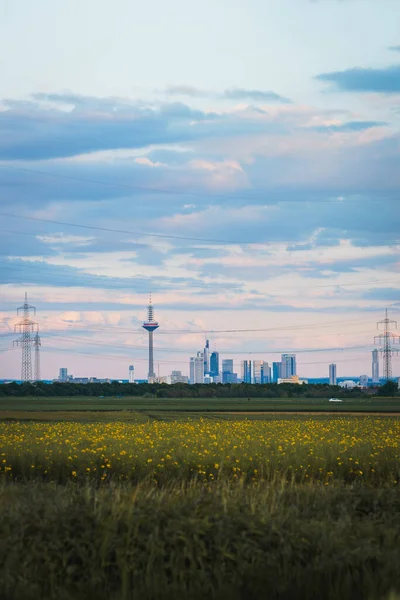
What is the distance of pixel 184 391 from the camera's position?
186m

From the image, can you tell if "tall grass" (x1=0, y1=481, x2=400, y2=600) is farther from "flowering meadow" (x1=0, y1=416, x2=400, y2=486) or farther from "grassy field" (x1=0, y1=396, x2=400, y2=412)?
"grassy field" (x1=0, y1=396, x2=400, y2=412)

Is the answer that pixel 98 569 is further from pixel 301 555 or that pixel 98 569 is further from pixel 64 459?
pixel 64 459

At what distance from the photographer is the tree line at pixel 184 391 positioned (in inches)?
6978

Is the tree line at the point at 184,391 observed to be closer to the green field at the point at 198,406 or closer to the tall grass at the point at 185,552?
the green field at the point at 198,406

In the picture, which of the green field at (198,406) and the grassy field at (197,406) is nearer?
the green field at (198,406)

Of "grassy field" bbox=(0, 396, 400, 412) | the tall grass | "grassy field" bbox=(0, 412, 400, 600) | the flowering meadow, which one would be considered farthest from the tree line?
the tall grass

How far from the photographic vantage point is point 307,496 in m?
21.2

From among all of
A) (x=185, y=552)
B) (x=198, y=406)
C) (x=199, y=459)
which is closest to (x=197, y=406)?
(x=198, y=406)

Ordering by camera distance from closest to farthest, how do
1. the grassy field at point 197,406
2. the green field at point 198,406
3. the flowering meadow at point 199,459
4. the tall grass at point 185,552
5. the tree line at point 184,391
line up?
the tall grass at point 185,552, the flowering meadow at point 199,459, the green field at point 198,406, the grassy field at point 197,406, the tree line at point 184,391

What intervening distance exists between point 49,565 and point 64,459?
1824 centimetres

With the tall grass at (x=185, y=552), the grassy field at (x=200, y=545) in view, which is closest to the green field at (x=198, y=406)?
the grassy field at (x=200, y=545)

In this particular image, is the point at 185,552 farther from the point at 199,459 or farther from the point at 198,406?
the point at 198,406

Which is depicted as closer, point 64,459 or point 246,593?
point 246,593

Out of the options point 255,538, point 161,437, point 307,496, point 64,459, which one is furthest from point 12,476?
point 255,538
